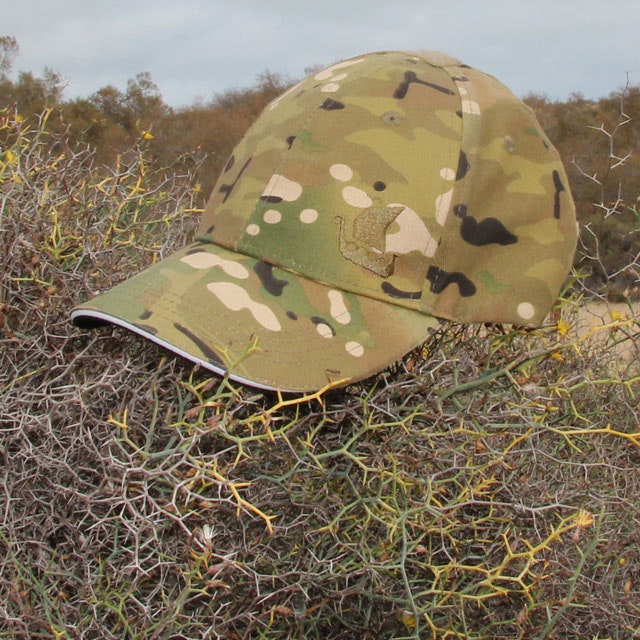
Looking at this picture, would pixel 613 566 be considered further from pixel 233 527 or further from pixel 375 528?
pixel 233 527

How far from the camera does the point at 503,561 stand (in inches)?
33.7

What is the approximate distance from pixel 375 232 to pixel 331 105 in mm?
160

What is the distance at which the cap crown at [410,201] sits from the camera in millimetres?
929

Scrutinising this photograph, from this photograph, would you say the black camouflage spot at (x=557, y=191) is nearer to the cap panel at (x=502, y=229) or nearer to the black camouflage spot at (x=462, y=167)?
→ the cap panel at (x=502, y=229)

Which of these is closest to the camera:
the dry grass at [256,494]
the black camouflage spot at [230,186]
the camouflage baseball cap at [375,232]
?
the dry grass at [256,494]

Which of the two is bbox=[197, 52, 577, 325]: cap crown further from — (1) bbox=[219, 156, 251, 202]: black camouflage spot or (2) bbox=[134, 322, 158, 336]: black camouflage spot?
(2) bbox=[134, 322, 158, 336]: black camouflage spot

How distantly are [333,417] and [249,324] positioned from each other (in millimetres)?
123

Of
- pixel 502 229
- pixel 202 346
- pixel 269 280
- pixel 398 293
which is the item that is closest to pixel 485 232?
pixel 502 229

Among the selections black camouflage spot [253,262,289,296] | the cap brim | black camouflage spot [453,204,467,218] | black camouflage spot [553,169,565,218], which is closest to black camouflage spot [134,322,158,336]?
the cap brim

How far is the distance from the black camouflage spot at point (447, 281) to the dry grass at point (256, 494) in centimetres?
5

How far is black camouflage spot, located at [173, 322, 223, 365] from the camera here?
810mm

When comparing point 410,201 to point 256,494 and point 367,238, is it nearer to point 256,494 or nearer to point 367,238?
point 367,238

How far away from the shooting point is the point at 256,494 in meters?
0.81

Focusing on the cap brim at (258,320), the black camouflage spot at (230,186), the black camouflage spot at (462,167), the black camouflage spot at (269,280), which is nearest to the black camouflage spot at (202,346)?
Answer: the cap brim at (258,320)
